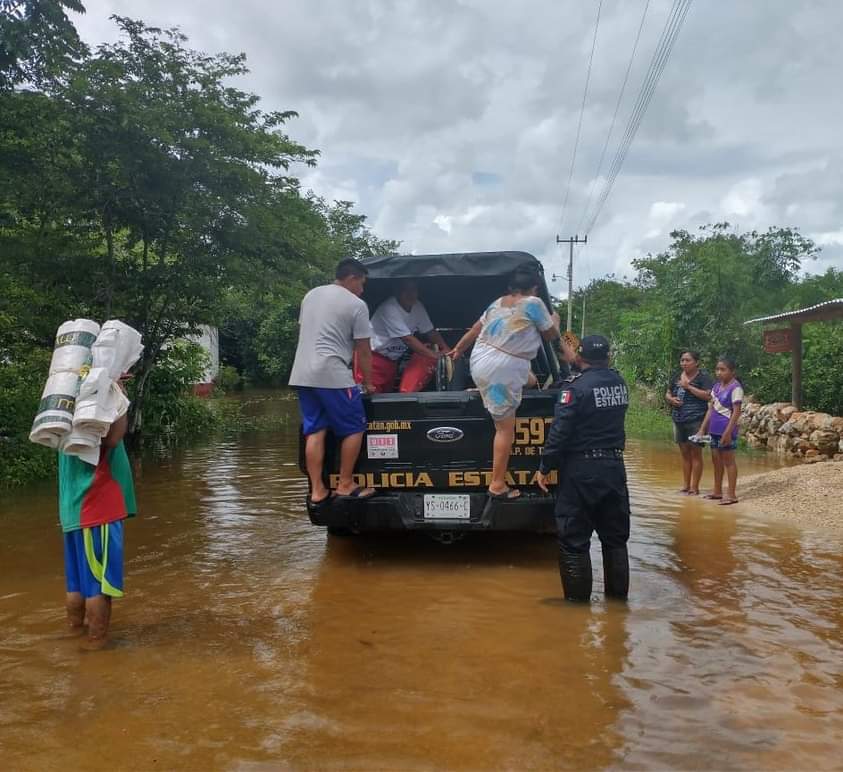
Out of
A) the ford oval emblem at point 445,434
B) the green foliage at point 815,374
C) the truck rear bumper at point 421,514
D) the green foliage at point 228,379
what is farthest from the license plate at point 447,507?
the green foliage at point 228,379

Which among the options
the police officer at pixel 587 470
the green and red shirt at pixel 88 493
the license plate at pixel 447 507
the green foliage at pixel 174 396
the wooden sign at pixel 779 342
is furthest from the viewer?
the wooden sign at pixel 779 342

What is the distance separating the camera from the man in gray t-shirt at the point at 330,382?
207 inches

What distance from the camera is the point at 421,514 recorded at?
533 cm

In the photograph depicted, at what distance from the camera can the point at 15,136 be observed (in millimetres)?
8133

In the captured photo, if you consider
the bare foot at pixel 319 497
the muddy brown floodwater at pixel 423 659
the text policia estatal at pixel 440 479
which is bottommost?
the muddy brown floodwater at pixel 423 659

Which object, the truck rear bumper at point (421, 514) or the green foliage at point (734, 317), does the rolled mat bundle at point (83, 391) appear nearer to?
the truck rear bumper at point (421, 514)

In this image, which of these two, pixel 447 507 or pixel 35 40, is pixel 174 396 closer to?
pixel 35 40

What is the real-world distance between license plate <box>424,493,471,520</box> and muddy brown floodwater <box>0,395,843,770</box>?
0.47 m

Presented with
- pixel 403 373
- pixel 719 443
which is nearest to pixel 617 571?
pixel 403 373

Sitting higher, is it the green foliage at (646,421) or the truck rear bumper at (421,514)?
the green foliage at (646,421)

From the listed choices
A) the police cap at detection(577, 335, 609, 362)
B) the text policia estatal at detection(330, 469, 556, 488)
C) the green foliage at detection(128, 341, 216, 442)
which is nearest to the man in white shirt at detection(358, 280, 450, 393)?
the text policia estatal at detection(330, 469, 556, 488)

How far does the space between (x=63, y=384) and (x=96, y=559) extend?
94cm

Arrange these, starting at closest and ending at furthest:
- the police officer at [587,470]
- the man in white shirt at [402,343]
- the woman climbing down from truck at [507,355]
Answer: the police officer at [587,470] → the woman climbing down from truck at [507,355] → the man in white shirt at [402,343]

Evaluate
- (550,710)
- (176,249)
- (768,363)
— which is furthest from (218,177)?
(768,363)
